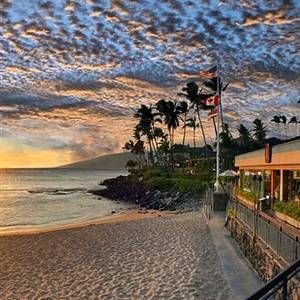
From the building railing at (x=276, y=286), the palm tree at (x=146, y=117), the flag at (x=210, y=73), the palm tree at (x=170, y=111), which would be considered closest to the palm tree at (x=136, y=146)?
the palm tree at (x=146, y=117)

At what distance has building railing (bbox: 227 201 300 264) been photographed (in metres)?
9.52

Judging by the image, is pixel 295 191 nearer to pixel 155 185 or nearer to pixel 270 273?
pixel 270 273

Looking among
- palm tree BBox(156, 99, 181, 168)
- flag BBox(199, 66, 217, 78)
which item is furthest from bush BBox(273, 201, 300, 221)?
palm tree BBox(156, 99, 181, 168)

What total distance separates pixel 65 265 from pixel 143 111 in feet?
251

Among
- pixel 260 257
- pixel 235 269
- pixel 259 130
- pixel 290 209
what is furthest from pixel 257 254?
pixel 259 130

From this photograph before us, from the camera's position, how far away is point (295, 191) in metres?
17.7

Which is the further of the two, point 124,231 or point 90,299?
point 124,231

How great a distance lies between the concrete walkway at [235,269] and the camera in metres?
11.6

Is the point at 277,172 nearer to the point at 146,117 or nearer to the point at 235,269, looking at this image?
the point at 235,269

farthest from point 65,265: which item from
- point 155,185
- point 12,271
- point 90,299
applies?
point 155,185

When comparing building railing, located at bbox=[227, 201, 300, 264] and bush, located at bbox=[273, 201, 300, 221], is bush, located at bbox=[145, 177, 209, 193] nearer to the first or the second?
bush, located at bbox=[273, 201, 300, 221]

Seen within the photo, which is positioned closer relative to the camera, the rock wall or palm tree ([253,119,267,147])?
the rock wall

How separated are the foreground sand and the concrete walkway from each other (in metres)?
0.31

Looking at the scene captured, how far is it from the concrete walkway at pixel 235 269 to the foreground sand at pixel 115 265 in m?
0.31
